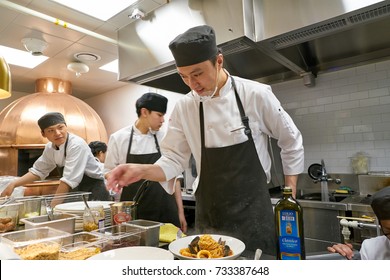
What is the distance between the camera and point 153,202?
1298 millimetres

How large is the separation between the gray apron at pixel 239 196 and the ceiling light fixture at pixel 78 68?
3.28ft

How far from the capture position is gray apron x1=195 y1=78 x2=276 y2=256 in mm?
772

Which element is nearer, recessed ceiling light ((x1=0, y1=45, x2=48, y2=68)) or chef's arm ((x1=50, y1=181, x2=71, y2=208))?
chef's arm ((x1=50, y1=181, x2=71, y2=208))

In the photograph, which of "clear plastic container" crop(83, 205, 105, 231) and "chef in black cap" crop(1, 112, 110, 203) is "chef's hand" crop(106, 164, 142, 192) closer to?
"clear plastic container" crop(83, 205, 105, 231)

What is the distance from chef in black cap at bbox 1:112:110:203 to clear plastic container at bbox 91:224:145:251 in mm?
616

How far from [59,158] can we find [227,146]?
0.82m

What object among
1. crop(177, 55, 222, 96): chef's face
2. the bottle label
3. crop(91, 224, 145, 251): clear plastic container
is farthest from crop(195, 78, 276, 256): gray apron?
crop(91, 224, 145, 251): clear plastic container

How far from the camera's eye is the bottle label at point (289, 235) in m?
0.53

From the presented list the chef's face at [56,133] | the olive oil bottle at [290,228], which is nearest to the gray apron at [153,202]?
the chef's face at [56,133]

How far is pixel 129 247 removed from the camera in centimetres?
55

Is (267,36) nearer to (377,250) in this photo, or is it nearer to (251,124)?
(251,124)

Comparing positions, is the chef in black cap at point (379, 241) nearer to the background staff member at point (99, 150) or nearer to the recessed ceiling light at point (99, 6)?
the background staff member at point (99, 150)

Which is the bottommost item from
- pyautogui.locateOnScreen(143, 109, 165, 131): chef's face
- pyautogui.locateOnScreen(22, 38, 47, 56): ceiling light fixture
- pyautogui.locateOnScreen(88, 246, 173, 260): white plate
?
pyautogui.locateOnScreen(88, 246, 173, 260): white plate

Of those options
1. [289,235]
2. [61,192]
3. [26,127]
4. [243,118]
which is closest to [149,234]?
[289,235]
